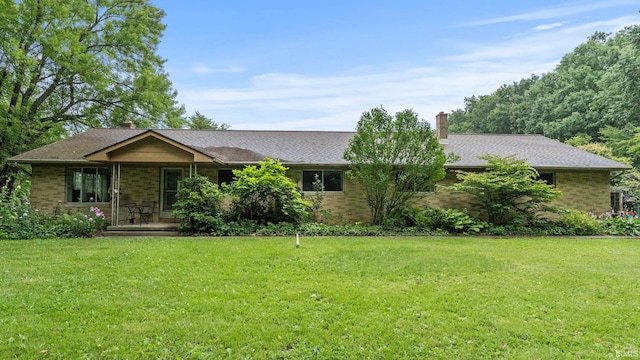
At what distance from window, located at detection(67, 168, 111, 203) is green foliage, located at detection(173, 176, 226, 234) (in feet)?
13.5

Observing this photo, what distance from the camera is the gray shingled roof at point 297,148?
45.4 feet

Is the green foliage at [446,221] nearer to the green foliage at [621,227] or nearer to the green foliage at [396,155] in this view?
the green foliage at [396,155]

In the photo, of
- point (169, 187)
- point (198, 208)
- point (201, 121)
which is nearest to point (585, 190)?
point (198, 208)

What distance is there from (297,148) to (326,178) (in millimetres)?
2137

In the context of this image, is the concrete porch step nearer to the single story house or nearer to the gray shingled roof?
the single story house

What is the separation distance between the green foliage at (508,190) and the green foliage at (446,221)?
1.12m

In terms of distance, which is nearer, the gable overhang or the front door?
the gable overhang

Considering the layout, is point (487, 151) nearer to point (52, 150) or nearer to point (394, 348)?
point (394, 348)

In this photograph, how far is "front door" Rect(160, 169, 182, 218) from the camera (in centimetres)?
1410

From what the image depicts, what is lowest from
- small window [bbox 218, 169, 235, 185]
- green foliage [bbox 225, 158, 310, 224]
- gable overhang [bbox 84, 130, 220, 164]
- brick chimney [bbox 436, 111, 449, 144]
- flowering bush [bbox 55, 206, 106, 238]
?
flowering bush [bbox 55, 206, 106, 238]

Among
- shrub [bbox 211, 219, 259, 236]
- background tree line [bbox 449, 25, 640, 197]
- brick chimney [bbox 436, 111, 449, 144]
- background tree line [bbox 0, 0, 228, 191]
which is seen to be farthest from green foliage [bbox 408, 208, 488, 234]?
background tree line [bbox 0, 0, 228, 191]

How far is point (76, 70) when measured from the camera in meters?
16.9

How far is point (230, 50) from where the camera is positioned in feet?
62.7

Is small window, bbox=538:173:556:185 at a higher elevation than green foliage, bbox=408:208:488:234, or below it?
higher
